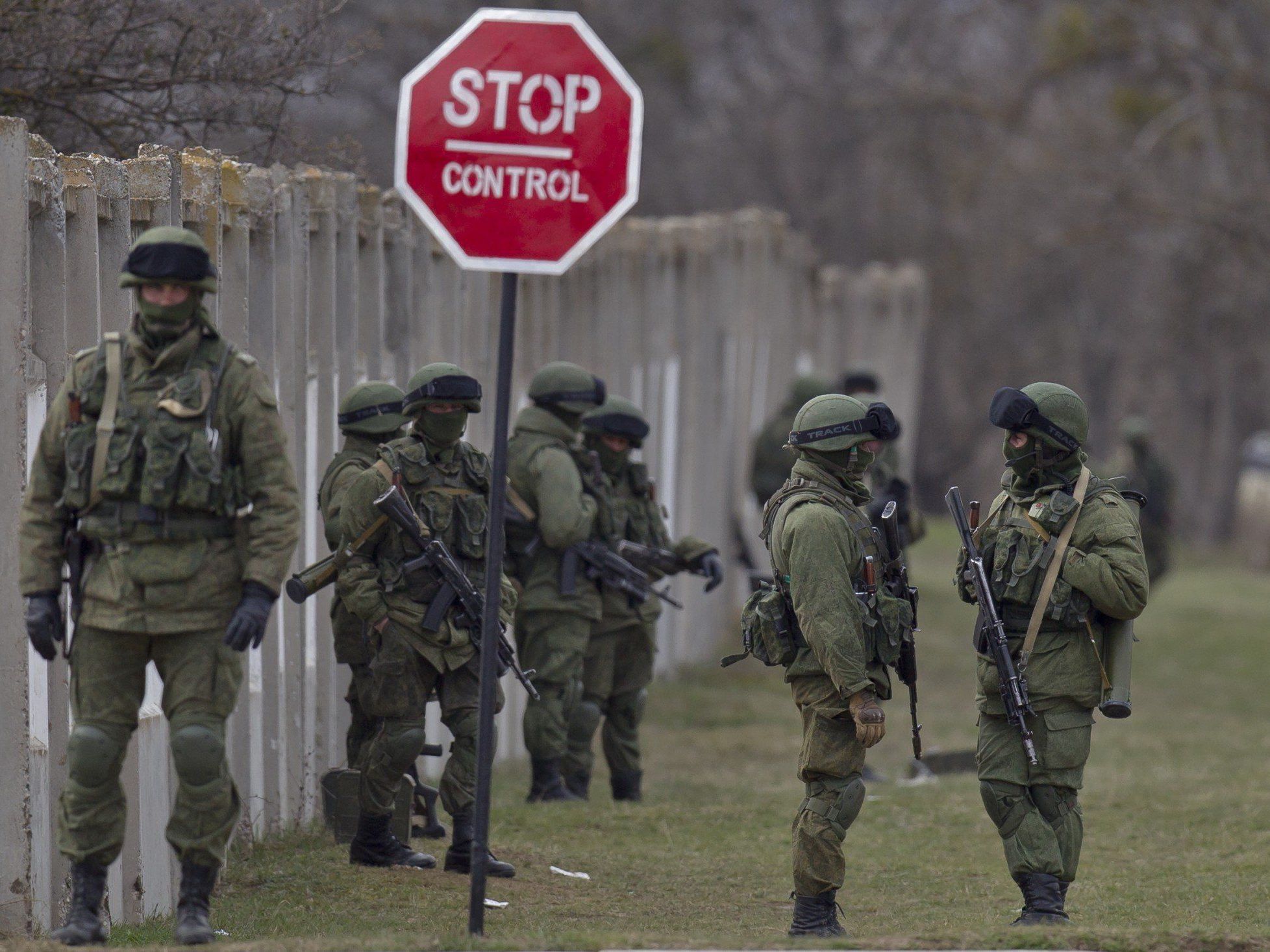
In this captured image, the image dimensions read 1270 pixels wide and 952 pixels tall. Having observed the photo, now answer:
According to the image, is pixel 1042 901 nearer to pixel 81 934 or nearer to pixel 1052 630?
pixel 1052 630

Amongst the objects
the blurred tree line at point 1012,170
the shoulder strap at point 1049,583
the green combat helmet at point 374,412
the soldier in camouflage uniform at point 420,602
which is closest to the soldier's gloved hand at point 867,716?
the shoulder strap at point 1049,583

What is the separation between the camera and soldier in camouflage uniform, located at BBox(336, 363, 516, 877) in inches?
287

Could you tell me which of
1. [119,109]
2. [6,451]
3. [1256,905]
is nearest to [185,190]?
[6,451]

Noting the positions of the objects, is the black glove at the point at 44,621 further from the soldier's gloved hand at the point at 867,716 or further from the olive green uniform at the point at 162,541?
the soldier's gloved hand at the point at 867,716

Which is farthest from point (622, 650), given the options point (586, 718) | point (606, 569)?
point (606, 569)

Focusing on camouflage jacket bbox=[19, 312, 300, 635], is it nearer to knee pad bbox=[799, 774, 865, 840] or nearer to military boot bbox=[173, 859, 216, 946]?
military boot bbox=[173, 859, 216, 946]

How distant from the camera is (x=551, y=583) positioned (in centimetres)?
952

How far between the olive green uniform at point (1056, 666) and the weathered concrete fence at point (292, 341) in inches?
116

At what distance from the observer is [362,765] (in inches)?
299

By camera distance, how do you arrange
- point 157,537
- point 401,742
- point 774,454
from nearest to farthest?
point 157,537
point 401,742
point 774,454

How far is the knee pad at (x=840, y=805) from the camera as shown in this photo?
260 inches

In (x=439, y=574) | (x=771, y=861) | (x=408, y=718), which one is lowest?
(x=771, y=861)

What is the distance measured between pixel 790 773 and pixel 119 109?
5.38 meters

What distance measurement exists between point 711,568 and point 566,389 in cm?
118
